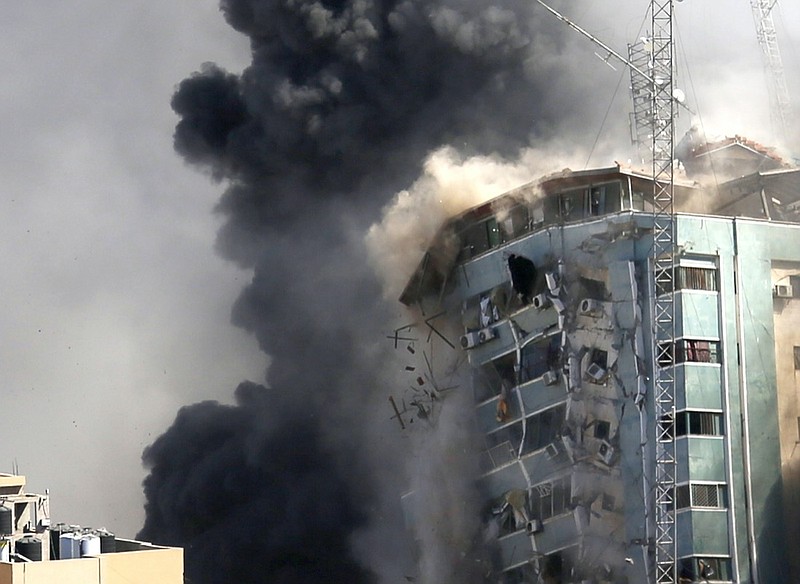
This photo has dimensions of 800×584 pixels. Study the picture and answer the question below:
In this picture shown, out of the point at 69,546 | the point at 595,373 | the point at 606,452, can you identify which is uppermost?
the point at 595,373

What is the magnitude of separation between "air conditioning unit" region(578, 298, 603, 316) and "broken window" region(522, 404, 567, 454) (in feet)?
11.2

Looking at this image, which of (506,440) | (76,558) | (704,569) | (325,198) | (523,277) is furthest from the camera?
(325,198)

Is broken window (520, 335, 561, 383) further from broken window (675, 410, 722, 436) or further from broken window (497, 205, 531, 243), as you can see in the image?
broken window (675, 410, 722, 436)

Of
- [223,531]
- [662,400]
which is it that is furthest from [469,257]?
[223,531]

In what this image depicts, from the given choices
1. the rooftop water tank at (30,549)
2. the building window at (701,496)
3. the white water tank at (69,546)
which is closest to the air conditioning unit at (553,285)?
the building window at (701,496)

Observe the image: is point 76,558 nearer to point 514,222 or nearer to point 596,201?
point 514,222

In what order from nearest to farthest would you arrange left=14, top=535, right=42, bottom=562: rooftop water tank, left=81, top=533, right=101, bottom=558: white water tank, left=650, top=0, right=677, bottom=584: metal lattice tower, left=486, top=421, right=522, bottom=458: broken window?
left=81, top=533, right=101, bottom=558: white water tank → left=14, top=535, right=42, bottom=562: rooftop water tank → left=650, top=0, right=677, bottom=584: metal lattice tower → left=486, top=421, right=522, bottom=458: broken window

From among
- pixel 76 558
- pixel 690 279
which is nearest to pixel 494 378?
pixel 690 279

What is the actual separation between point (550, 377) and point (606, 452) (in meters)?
3.28

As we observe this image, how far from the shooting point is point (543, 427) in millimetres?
50031

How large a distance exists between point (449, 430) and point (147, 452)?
2048cm

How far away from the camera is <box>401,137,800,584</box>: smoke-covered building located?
4706 cm

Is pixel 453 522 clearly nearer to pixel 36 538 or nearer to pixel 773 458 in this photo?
pixel 773 458

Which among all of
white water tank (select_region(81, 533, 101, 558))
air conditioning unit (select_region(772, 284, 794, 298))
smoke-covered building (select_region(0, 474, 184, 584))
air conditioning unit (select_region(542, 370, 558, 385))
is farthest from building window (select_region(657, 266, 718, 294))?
white water tank (select_region(81, 533, 101, 558))
